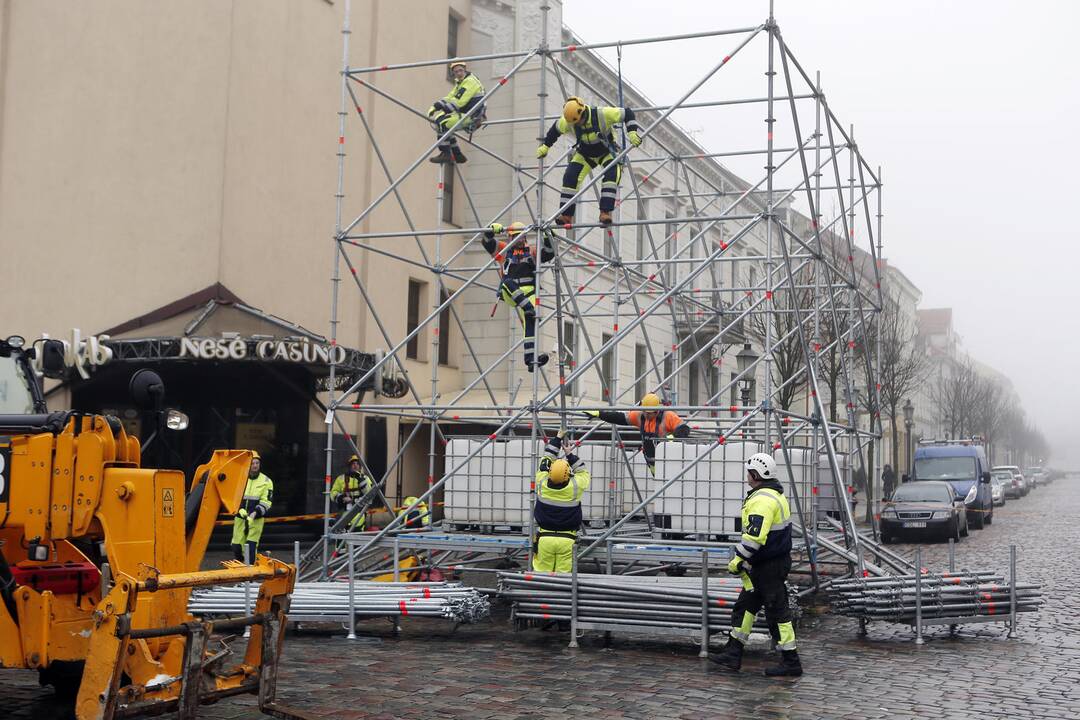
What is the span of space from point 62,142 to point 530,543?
11.9 m

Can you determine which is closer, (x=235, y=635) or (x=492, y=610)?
(x=235, y=635)

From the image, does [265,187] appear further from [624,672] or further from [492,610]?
[624,672]

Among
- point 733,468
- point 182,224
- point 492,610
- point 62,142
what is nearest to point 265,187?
point 182,224

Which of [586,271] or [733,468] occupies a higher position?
[586,271]

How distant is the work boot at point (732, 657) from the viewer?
9.94m

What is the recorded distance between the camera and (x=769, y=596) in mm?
9945

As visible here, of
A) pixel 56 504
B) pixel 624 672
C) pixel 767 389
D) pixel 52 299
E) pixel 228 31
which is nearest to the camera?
pixel 56 504

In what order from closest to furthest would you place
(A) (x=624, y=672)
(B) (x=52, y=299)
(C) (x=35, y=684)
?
(C) (x=35, y=684), (A) (x=624, y=672), (B) (x=52, y=299)

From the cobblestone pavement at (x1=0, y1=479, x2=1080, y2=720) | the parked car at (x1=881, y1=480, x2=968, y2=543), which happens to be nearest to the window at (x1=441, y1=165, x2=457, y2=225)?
the parked car at (x1=881, y1=480, x2=968, y2=543)

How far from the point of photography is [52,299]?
1922 centimetres

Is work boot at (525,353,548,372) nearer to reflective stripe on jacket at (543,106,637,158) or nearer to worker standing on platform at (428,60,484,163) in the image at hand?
reflective stripe on jacket at (543,106,637,158)

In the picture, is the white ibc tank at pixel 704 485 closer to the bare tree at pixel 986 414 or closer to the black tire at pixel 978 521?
the black tire at pixel 978 521

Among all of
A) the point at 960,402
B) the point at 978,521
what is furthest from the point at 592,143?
the point at 960,402

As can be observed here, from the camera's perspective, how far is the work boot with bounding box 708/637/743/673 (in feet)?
32.6
